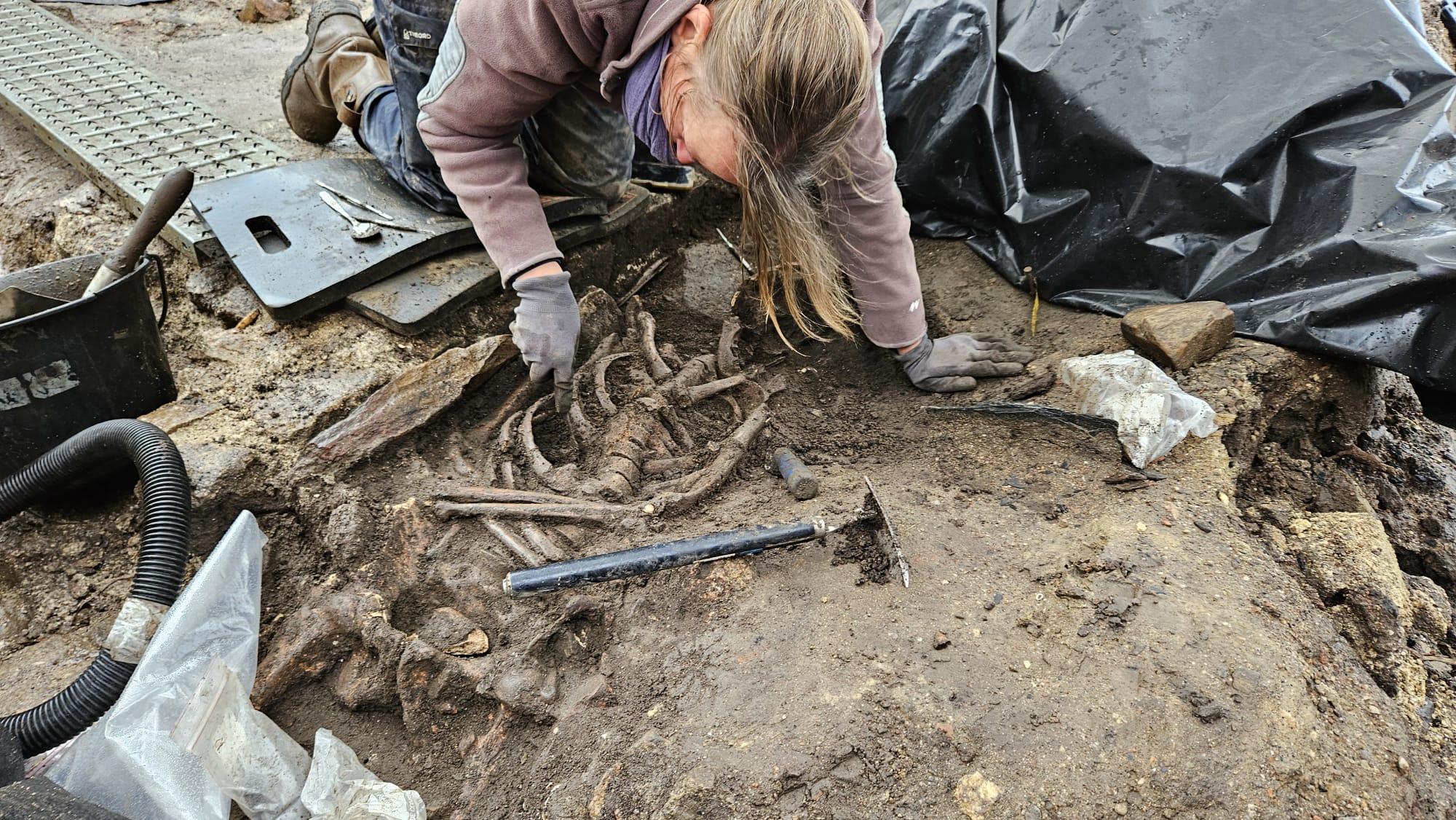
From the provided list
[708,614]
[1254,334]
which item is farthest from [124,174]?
[1254,334]

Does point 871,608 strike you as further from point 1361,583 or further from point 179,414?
point 179,414

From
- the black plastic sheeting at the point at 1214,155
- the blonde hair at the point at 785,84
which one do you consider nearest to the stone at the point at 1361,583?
the black plastic sheeting at the point at 1214,155

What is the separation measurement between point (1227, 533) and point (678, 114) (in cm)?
181

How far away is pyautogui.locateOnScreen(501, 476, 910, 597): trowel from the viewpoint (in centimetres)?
204

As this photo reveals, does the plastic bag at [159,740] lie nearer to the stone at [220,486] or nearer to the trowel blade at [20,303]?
the stone at [220,486]

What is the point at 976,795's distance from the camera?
163cm

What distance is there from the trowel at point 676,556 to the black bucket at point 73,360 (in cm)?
141

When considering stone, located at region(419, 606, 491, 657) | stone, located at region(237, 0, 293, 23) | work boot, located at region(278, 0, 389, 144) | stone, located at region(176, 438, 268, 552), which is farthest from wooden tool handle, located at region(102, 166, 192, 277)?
stone, located at region(237, 0, 293, 23)

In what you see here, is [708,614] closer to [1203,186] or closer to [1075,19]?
[1203,186]

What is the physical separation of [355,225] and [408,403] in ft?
2.76

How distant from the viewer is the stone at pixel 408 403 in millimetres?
2459

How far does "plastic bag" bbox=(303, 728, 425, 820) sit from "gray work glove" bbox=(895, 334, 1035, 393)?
6.71ft

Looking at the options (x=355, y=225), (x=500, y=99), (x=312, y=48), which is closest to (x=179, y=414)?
(x=355, y=225)

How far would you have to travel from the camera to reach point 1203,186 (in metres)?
2.71
